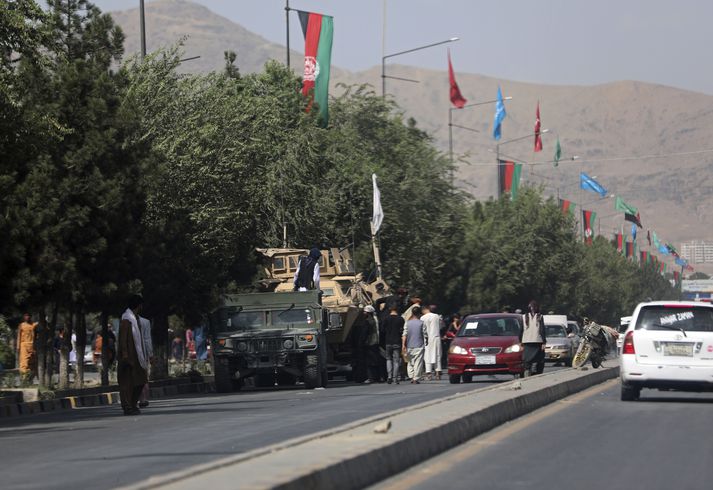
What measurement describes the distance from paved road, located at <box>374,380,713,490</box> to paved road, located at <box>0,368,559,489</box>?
2.07 metres

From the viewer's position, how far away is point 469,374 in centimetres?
3247

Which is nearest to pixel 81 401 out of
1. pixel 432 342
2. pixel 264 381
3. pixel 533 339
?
pixel 264 381

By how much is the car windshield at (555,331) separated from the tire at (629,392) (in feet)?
90.2

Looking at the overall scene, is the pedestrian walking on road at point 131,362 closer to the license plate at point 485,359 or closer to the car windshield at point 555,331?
the license plate at point 485,359

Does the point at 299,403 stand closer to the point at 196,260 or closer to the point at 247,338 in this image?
the point at 247,338

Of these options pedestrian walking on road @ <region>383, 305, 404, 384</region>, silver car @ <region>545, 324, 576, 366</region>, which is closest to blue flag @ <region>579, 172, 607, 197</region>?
A: silver car @ <region>545, 324, 576, 366</region>

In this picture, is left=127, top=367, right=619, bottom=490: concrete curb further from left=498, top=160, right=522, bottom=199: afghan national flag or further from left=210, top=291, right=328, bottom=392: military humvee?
left=498, top=160, right=522, bottom=199: afghan national flag

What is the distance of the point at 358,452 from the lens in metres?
11.1

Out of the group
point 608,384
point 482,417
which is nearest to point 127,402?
point 482,417

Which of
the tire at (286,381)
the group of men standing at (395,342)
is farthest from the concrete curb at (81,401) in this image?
the group of men standing at (395,342)

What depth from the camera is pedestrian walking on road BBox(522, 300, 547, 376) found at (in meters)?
33.9

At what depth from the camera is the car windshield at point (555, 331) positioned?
50531mm

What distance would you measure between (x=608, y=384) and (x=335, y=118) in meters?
27.0

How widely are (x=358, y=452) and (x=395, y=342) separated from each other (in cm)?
2126
